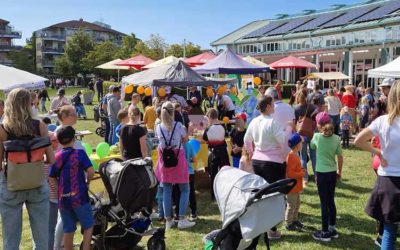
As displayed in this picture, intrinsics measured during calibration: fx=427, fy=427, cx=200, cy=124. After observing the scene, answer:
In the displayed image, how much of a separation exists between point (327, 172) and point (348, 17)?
31085mm

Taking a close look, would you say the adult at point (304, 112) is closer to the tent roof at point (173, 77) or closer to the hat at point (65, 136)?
the tent roof at point (173, 77)

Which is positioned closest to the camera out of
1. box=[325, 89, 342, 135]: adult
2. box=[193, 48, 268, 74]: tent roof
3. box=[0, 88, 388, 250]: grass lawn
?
box=[0, 88, 388, 250]: grass lawn

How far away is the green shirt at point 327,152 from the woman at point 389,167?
1.33 m

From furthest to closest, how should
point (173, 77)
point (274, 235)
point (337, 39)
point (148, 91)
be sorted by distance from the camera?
point (337, 39)
point (148, 91)
point (173, 77)
point (274, 235)

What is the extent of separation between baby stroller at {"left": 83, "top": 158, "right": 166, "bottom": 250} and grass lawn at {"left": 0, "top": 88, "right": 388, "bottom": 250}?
20.5 inches

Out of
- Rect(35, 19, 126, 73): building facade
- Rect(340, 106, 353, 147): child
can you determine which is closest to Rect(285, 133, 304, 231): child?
Rect(340, 106, 353, 147): child

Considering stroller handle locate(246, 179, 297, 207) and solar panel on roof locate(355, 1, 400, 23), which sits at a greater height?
solar panel on roof locate(355, 1, 400, 23)

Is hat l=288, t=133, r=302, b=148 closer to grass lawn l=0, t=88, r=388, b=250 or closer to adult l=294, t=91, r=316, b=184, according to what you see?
grass lawn l=0, t=88, r=388, b=250

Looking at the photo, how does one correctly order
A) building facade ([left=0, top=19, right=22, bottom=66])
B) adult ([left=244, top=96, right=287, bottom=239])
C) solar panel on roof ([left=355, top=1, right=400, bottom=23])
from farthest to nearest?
building facade ([left=0, top=19, right=22, bottom=66]), solar panel on roof ([left=355, top=1, right=400, bottom=23]), adult ([left=244, top=96, right=287, bottom=239])

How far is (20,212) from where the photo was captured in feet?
13.9

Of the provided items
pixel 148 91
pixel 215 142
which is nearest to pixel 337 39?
pixel 148 91

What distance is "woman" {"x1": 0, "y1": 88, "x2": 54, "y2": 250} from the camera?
402 cm

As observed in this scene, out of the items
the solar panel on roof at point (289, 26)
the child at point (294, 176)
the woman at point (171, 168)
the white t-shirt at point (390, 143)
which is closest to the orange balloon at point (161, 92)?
the woman at point (171, 168)

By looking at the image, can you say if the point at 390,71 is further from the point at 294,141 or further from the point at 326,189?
the point at 326,189
